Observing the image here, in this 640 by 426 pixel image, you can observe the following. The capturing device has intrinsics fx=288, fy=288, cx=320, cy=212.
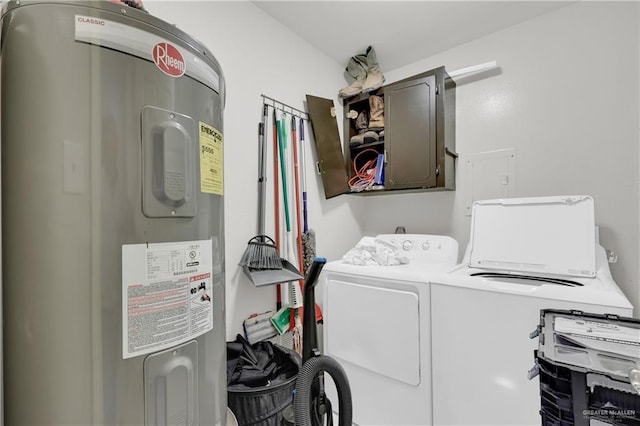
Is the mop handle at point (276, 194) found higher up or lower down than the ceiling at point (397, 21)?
lower down

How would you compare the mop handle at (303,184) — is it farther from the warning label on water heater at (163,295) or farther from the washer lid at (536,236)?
the warning label on water heater at (163,295)

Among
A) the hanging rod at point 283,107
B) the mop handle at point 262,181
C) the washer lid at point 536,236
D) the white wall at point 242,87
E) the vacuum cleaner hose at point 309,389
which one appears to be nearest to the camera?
the vacuum cleaner hose at point 309,389

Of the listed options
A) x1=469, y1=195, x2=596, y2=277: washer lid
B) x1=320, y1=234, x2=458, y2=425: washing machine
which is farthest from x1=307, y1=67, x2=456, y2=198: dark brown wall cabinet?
x1=320, y1=234, x2=458, y2=425: washing machine

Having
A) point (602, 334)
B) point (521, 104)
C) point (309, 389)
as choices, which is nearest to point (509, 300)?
point (602, 334)

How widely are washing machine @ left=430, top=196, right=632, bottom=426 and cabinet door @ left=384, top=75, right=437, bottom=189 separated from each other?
Result: 62cm

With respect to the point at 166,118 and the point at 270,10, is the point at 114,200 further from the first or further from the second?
the point at 270,10

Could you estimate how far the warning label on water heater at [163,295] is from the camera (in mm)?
619

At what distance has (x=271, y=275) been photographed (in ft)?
6.06

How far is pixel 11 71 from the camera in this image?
599 mm

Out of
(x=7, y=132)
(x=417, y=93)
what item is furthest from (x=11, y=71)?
(x=417, y=93)

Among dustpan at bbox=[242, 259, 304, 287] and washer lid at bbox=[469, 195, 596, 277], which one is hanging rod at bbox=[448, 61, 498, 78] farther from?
dustpan at bbox=[242, 259, 304, 287]

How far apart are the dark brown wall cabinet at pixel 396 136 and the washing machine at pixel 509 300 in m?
0.63

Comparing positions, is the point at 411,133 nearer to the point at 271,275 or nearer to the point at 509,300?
the point at 509,300

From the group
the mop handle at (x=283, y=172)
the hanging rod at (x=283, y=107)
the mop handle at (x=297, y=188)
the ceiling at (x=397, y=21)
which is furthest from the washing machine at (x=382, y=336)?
the ceiling at (x=397, y=21)
